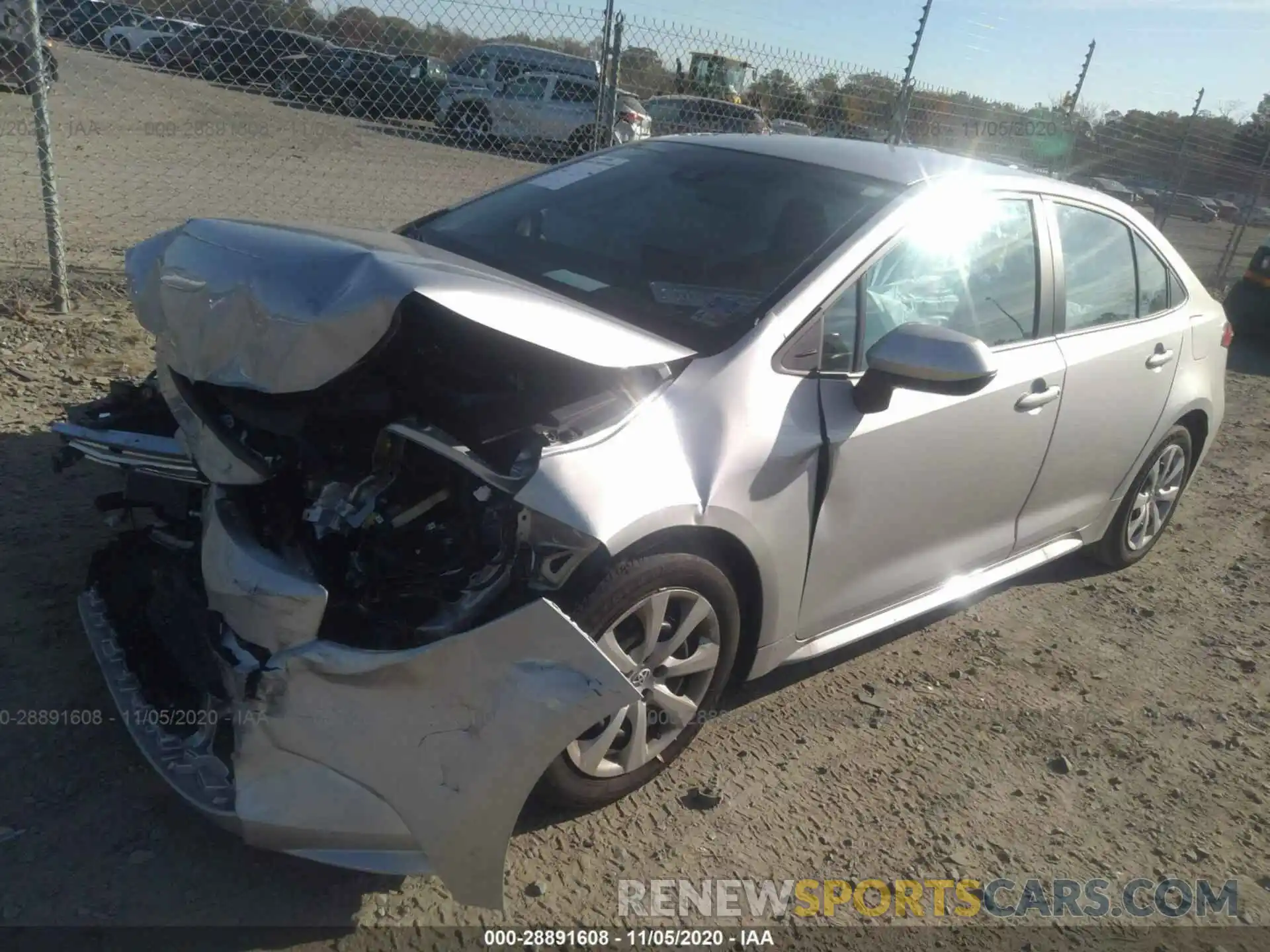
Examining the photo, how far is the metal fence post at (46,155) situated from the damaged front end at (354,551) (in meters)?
3.12

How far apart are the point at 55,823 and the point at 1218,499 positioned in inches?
244

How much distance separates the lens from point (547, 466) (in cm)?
229

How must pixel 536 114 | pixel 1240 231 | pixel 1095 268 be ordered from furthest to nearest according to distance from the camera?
1. pixel 1240 231
2. pixel 536 114
3. pixel 1095 268

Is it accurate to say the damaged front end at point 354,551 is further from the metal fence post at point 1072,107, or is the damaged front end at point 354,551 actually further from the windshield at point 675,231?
the metal fence post at point 1072,107

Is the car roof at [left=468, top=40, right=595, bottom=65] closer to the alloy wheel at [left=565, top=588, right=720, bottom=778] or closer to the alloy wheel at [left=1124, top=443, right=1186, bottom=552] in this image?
the alloy wheel at [left=1124, top=443, right=1186, bottom=552]

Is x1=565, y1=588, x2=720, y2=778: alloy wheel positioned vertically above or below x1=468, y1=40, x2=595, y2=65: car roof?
below

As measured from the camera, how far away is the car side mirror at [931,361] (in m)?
2.70

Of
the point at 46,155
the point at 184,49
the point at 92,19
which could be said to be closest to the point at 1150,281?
the point at 46,155

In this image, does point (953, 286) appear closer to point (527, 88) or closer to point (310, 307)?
point (310, 307)

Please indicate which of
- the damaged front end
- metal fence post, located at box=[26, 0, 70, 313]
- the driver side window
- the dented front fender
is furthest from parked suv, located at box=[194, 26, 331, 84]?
the dented front fender

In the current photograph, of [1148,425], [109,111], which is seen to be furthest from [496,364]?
[109,111]

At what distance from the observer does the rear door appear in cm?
378

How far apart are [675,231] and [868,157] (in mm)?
788

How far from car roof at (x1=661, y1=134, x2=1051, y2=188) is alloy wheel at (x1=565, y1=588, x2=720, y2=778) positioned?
1653 millimetres
